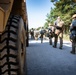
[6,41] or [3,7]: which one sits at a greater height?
[3,7]

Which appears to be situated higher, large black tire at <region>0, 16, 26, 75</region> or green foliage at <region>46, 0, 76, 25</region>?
green foliage at <region>46, 0, 76, 25</region>

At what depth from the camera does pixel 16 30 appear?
426cm

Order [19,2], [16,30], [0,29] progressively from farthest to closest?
1. [19,2]
2. [16,30]
3. [0,29]

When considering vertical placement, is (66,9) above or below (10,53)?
above

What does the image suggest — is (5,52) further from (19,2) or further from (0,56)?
(19,2)

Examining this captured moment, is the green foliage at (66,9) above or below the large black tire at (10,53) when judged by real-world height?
above

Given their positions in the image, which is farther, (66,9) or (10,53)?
(66,9)

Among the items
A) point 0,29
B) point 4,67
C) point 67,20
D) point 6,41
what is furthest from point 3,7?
point 67,20

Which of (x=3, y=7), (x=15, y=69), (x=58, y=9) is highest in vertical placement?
(x=58, y=9)

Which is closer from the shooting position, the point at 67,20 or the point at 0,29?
the point at 0,29

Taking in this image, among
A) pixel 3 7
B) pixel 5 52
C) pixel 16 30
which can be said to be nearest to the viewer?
pixel 3 7

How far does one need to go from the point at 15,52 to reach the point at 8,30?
1.13ft

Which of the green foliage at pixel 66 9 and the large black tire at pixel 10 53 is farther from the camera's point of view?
the green foliage at pixel 66 9

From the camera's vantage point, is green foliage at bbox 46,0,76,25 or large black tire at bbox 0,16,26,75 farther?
green foliage at bbox 46,0,76,25
